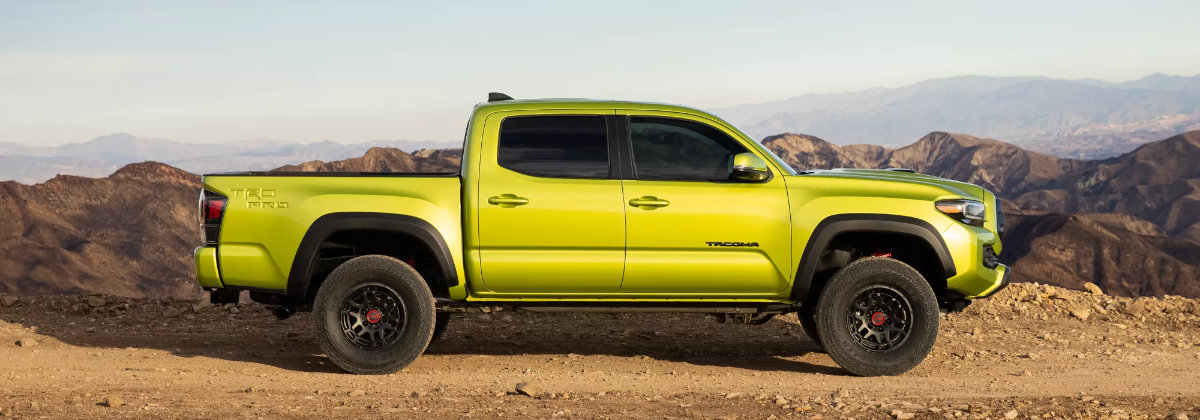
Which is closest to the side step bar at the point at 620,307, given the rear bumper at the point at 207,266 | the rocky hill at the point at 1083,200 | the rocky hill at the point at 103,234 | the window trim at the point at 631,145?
the window trim at the point at 631,145

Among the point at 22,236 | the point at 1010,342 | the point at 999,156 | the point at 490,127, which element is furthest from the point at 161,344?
the point at 999,156

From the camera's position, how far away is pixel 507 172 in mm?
8164

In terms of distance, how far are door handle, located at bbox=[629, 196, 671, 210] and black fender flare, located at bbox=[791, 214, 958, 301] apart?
1071 mm

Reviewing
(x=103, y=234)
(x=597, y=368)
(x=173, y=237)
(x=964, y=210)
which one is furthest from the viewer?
(x=173, y=237)

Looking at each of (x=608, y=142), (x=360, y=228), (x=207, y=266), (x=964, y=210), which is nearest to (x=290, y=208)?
(x=360, y=228)

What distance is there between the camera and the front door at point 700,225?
26.6 feet

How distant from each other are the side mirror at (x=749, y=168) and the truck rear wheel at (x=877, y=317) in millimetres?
904

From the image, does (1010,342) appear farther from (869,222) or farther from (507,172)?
(507,172)

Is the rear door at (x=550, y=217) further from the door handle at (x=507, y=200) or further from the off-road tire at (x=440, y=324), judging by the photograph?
the off-road tire at (x=440, y=324)

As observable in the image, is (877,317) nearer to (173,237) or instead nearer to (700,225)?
(700,225)

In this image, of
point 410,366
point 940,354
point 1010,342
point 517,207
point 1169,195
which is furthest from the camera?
point 1169,195

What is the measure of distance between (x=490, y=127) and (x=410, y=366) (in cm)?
195

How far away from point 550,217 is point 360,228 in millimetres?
1324

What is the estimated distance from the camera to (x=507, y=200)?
A: 808 cm
